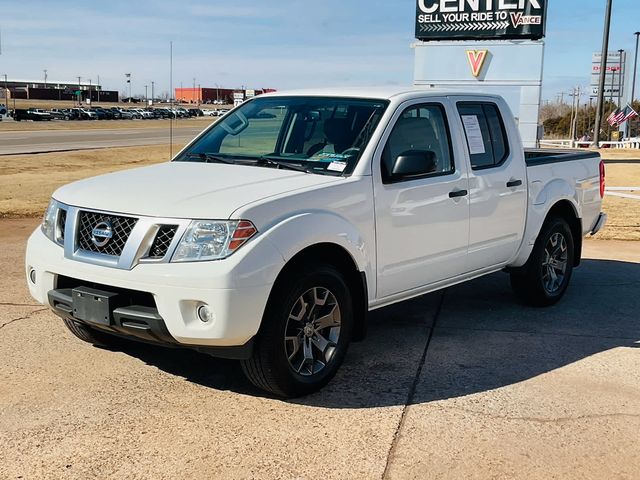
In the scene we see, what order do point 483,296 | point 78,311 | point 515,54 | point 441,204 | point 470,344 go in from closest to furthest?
point 78,311 → point 441,204 → point 470,344 → point 483,296 → point 515,54

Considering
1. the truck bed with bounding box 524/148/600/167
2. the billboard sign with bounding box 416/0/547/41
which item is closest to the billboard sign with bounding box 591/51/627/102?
the billboard sign with bounding box 416/0/547/41

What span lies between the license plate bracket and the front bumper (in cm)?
7

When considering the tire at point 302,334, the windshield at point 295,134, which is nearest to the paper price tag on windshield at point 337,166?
the windshield at point 295,134

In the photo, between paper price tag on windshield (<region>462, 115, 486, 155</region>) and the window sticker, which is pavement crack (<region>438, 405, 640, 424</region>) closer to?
the window sticker

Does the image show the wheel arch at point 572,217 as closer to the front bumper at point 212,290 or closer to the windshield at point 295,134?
the windshield at point 295,134

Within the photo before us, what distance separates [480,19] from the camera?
81.2ft

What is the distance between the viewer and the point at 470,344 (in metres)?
5.78

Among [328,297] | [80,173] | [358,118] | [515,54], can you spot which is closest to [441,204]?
[358,118]

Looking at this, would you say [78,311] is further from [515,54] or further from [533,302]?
[515,54]

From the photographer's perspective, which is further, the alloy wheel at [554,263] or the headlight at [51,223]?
the alloy wheel at [554,263]

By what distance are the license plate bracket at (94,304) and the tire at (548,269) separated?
12.5 ft

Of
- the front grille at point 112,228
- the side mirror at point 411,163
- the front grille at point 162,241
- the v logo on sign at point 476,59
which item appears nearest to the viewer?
the front grille at point 162,241

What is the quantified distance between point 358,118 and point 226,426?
7.60ft

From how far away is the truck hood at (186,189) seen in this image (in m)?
4.18
